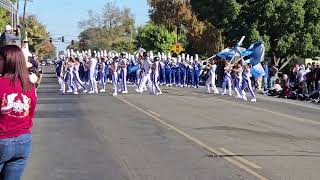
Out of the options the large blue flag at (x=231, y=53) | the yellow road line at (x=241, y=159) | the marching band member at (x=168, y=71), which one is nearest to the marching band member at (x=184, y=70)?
the marching band member at (x=168, y=71)

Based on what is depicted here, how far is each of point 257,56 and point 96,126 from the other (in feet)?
74.7

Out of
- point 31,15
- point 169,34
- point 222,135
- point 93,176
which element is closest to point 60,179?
point 93,176

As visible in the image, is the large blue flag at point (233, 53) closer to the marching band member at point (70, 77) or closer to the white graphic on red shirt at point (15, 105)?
the marching band member at point (70, 77)

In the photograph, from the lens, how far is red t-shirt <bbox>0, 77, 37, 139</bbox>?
5266mm

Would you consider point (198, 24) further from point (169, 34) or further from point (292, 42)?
point (292, 42)

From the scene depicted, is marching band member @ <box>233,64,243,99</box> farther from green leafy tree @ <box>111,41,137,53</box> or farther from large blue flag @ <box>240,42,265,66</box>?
green leafy tree @ <box>111,41,137,53</box>

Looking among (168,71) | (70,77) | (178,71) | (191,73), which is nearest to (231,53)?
(191,73)

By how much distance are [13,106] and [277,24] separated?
43.3 m

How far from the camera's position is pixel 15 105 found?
5.31 m

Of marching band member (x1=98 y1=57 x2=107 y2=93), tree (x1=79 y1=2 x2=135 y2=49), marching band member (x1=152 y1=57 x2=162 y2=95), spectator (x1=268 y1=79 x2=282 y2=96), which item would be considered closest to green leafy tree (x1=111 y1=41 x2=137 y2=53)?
tree (x1=79 y1=2 x2=135 y2=49)

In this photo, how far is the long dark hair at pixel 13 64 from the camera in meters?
5.27

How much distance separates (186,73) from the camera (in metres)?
43.6

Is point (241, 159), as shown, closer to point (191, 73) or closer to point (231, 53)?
point (231, 53)

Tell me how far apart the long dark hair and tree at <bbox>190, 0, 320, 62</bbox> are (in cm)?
4196
